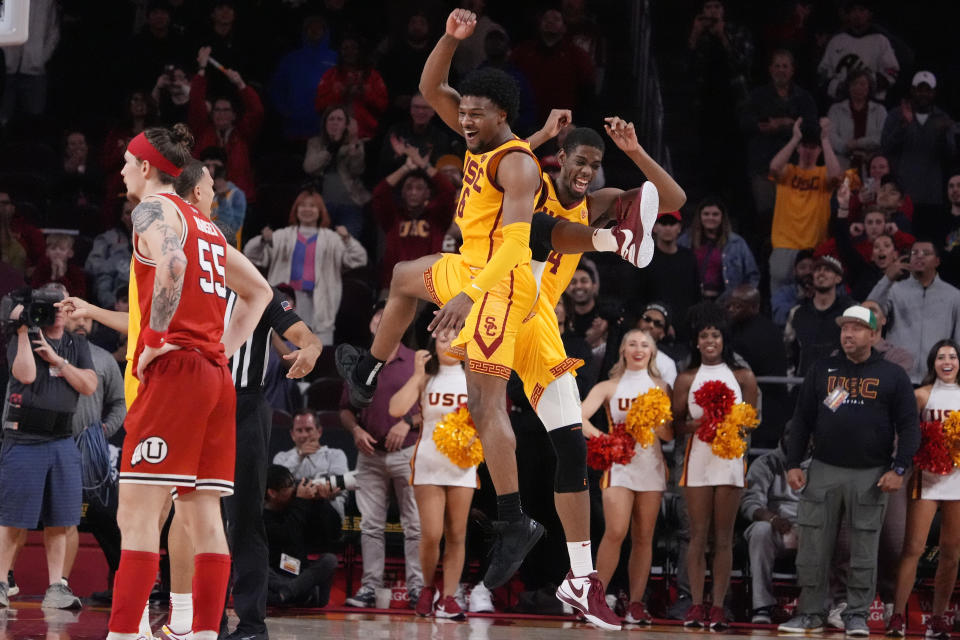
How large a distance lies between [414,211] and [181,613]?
6.67 meters

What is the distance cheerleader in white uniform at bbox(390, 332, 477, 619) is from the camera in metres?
9.75

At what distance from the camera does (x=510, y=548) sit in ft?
20.8

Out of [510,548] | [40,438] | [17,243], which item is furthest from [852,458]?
[17,243]

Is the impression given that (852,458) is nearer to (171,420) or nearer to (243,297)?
(243,297)

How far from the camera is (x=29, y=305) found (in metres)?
9.38

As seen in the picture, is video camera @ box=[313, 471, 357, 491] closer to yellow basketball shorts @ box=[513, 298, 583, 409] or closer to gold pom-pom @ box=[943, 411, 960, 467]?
yellow basketball shorts @ box=[513, 298, 583, 409]

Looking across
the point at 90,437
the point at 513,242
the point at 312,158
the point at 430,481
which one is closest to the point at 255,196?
the point at 312,158

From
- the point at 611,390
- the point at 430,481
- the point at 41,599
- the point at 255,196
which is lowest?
the point at 41,599

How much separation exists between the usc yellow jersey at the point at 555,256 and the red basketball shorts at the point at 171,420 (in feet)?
6.30

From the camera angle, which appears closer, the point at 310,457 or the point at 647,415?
the point at 647,415

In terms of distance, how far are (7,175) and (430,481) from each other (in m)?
7.02

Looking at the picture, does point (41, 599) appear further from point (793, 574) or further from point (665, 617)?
point (793, 574)

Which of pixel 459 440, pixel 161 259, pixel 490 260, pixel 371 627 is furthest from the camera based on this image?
pixel 459 440

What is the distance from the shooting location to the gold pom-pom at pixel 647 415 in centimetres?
986
